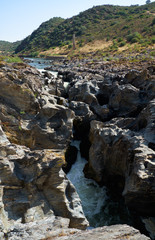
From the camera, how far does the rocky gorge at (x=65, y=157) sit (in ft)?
17.9

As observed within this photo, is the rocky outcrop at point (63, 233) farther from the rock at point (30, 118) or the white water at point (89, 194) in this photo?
the rock at point (30, 118)

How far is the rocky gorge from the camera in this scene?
545 centimetres

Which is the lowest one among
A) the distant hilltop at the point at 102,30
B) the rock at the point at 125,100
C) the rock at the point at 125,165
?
the rock at the point at 125,165

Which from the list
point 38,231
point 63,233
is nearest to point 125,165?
point 63,233

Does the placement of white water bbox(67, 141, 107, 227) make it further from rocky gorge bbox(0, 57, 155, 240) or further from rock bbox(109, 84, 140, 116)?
rock bbox(109, 84, 140, 116)

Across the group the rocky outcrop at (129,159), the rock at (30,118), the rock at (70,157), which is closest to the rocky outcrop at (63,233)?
the rocky outcrop at (129,159)

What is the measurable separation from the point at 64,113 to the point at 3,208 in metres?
7.92

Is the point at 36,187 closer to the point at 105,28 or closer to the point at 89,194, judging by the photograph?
the point at 89,194

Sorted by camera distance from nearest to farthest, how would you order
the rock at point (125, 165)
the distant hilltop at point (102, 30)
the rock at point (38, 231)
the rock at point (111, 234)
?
the rock at point (111, 234) < the rock at point (38, 231) < the rock at point (125, 165) < the distant hilltop at point (102, 30)

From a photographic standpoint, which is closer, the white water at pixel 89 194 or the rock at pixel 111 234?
the rock at pixel 111 234

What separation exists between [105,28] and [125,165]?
89.6 metres

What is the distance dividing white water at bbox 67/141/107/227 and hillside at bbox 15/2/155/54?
54270 millimetres

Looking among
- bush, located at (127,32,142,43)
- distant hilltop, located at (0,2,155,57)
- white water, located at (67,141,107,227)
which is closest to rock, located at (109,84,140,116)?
white water, located at (67,141,107,227)

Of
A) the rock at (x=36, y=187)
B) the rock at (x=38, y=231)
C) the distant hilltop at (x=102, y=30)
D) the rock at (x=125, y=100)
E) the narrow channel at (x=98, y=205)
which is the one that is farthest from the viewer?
the distant hilltop at (x=102, y=30)
